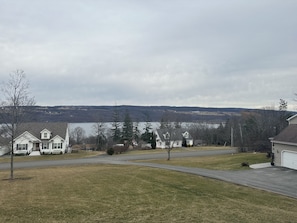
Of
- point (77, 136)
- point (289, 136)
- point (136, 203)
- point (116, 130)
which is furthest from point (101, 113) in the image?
point (136, 203)

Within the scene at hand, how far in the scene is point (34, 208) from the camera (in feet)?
36.6

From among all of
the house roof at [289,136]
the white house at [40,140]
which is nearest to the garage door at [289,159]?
the house roof at [289,136]

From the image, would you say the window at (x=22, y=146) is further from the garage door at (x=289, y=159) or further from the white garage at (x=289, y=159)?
the garage door at (x=289, y=159)

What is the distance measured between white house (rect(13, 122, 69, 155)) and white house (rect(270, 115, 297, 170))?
126 feet

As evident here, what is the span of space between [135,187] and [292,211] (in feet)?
27.2

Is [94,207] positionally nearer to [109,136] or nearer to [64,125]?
[64,125]

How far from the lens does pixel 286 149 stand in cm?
3123

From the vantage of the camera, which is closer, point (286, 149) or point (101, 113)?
point (286, 149)

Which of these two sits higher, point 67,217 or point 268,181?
point 67,217

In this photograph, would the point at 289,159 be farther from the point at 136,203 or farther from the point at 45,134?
the point at 45,134

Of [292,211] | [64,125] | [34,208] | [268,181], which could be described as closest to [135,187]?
[34,208]

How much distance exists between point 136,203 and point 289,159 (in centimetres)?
2386

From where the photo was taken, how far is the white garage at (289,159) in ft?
97.9

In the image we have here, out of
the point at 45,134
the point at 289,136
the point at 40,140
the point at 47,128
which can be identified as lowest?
the point at 40,140
